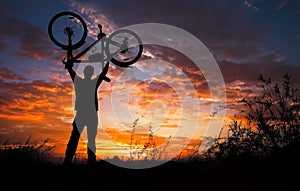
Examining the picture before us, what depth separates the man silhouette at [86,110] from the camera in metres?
8.83

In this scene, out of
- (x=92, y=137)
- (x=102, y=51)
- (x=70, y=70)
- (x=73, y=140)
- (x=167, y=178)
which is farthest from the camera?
(x=102, y=51)

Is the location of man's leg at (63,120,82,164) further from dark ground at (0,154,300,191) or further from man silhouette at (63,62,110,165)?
dark ground at (0,154,300,191)

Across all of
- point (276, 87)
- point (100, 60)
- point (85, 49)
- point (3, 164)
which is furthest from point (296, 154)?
point (85, 49)

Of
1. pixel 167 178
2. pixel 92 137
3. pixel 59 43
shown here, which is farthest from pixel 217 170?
pixel 59 43

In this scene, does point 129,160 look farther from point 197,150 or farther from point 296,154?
point 296,154

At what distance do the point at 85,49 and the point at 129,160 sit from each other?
14.5ft

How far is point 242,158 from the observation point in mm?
7871

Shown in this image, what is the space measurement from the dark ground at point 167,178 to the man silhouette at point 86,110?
1.25 meters

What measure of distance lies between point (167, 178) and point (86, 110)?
152 inches

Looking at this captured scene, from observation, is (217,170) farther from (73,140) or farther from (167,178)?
(73,140)

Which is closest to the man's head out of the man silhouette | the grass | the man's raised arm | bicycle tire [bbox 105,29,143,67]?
the man silhouette

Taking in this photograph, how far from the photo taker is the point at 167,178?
621 centimetres

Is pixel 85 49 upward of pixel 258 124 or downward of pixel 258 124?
upward

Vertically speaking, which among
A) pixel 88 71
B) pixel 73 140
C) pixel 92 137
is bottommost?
pixel 73 140
